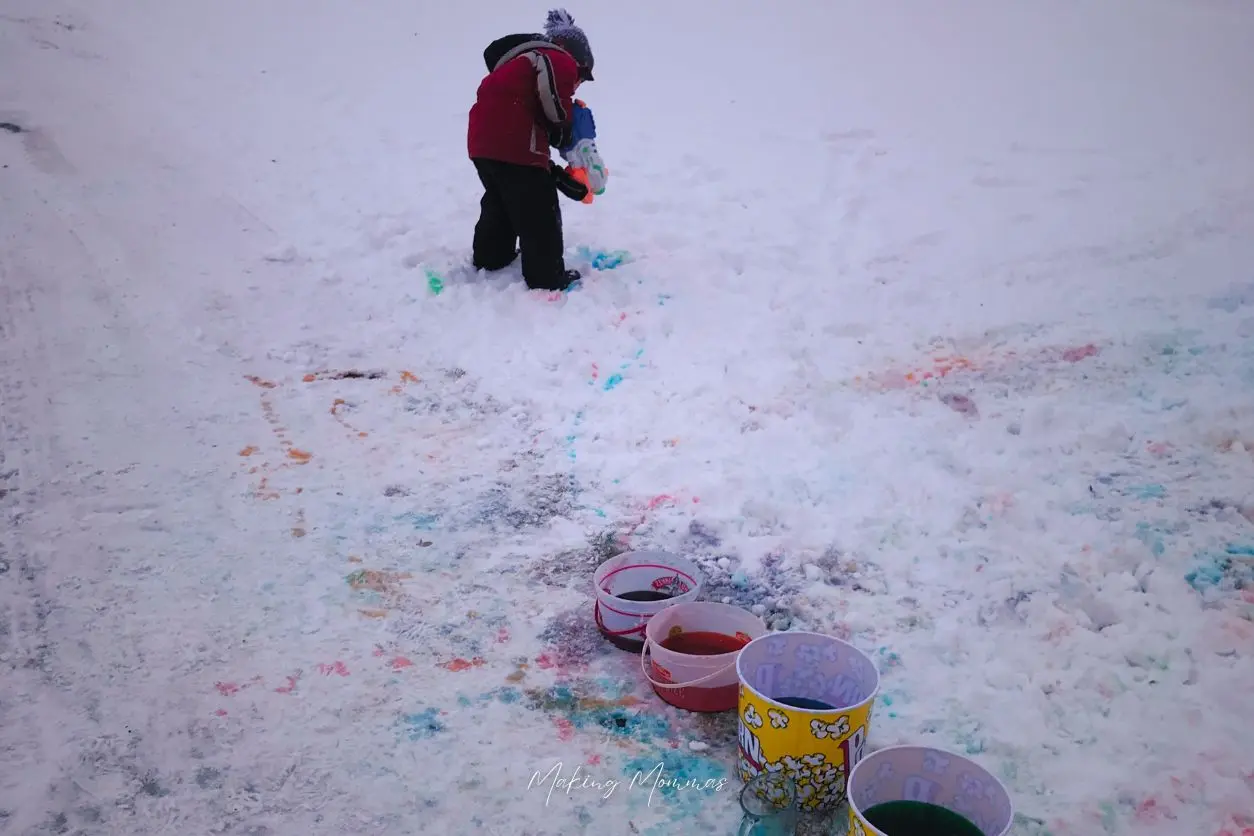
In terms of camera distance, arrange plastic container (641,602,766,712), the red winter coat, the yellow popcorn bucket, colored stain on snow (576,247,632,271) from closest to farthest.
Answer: the yellow popcorn bucket < plastic container (641,602,766,712) < the red winter coat < colored stain on snow (576,247,632,271)

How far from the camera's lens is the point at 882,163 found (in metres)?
6.34

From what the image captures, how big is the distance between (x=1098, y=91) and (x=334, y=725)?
798 cm

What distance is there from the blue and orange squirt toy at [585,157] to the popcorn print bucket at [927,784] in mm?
3476

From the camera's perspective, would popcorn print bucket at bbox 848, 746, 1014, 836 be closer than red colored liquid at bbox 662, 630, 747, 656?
Yes

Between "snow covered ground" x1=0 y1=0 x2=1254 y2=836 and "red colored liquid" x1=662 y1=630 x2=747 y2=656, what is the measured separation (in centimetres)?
13

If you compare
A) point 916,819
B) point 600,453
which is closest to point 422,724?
point 916,819

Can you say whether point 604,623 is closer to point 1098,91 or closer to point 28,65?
point 1098,91

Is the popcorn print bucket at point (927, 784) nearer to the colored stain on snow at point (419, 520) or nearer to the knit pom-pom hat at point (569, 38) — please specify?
the colored stain on snow at point (419, 520)

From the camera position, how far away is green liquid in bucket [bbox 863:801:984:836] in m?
1.77

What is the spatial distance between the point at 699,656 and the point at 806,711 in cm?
44

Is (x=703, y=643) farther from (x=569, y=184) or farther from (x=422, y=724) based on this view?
(x=569, y=184)

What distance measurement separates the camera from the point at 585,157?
4.73 metres

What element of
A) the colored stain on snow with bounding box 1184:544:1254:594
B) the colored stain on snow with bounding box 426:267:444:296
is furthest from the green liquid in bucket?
the colored stain on snow with bounding box 426:267:444:296

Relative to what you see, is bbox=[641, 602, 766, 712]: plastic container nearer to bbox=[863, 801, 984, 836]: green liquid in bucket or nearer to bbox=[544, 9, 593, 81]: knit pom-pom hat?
bbox=[863, 801, 984, 836]: green liquid in bucket
